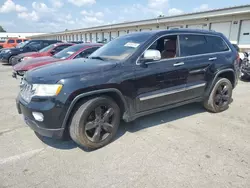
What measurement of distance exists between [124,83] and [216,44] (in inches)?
108

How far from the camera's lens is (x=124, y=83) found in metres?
3.39

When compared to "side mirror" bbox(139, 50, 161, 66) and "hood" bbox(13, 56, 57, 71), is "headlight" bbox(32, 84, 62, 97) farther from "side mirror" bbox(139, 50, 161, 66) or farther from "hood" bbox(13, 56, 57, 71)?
"hood" bbox(13, 56, 57, 71)

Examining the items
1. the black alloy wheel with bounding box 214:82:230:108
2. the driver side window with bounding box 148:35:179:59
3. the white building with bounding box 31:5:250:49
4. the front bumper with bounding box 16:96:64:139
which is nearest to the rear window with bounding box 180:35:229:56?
the driver side window with bounding box 148:35:179:59

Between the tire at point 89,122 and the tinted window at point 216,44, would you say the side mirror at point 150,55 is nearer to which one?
the tire at point 89,122

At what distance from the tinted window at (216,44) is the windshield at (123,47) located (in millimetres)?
1651

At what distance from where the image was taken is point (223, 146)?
11.2ft

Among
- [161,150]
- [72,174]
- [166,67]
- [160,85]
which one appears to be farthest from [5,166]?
[166,67]

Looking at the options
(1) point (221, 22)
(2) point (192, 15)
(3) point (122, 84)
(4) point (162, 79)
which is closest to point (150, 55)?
(4) point (162, 79)

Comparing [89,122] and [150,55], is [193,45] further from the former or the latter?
[89,122]

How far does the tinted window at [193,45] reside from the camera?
168 inches

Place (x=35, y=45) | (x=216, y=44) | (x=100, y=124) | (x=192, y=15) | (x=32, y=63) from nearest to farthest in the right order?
(x=100, y=124) < (x=216, y=44) < (x=32, y=63) < (x=35, y=45) < (x=192, y=15)

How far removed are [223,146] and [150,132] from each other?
4.06 feet

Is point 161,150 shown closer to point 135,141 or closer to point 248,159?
point 135,141

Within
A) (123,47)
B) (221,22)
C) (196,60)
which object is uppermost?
(221,22)
